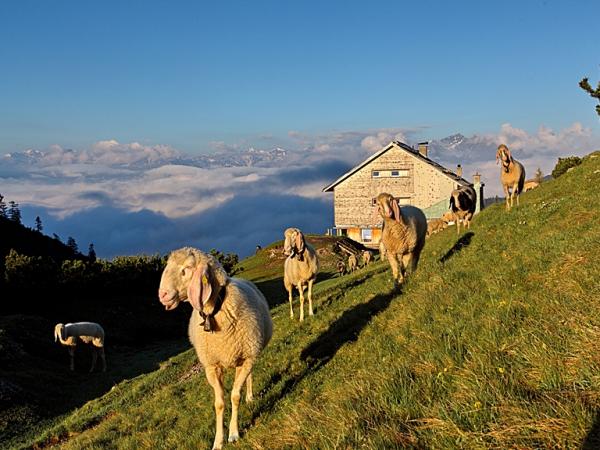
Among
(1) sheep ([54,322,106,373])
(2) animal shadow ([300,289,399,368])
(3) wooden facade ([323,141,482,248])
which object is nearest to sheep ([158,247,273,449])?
(2) animal shadow ([300,289,399,368])

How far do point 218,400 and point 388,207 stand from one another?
28.6 ft

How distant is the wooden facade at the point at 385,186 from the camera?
65750mm

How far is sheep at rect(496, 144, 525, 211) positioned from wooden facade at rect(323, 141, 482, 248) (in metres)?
38.7

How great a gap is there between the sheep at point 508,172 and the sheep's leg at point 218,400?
66.4 feet

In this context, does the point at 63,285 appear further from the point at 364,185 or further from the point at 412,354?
the point at 364,185

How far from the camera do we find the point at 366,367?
301 inches

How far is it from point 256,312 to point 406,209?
31.1 feet

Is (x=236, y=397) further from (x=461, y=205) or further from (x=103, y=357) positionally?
(x=461, y=205)

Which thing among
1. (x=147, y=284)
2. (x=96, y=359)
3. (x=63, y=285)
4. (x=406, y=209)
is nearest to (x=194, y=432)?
(x=406, y=209)

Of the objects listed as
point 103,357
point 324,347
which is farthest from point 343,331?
point 103,357

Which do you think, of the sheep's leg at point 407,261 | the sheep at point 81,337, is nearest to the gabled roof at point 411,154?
the sheep at point 81,337

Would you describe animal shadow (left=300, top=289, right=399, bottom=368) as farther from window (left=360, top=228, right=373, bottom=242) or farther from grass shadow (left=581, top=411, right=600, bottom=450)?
window (left=360, top=228, right=373, bottom=242)

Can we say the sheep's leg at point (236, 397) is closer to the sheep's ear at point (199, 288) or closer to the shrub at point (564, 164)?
the sheep's ear at point (199, 288)

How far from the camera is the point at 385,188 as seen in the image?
68.1 meters
